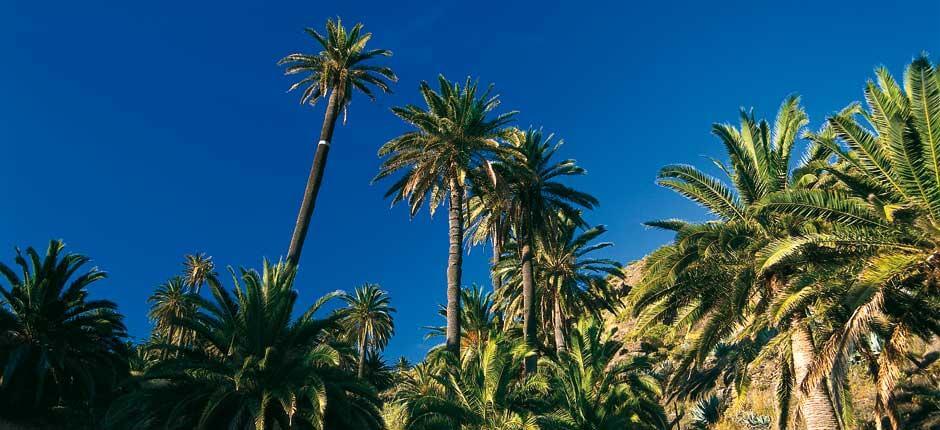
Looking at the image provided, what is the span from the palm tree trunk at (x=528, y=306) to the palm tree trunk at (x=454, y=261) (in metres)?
3.86

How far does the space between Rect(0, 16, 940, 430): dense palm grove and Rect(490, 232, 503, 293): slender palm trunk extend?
0.46 metres

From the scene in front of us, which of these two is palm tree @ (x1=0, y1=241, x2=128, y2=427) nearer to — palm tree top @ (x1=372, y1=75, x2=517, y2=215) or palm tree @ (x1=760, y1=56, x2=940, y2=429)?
palm tree top @ (x1=372, y1=75, x2=517, y2=215)

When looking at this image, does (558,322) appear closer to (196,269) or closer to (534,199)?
(534,199)

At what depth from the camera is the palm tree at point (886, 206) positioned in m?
12.8

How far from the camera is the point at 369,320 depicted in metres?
53.5

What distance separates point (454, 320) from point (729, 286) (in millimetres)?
12289

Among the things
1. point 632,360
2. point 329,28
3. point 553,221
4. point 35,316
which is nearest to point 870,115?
point 632,360

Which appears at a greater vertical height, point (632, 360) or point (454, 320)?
point (454, 320)

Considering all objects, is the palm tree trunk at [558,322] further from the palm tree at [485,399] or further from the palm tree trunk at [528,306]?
the palm tree at [485,399]

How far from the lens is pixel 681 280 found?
19281 millimetres

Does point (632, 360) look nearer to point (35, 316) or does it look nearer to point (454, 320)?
point (454, 320)

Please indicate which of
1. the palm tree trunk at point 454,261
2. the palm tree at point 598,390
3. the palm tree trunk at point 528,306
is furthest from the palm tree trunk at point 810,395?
the palm tree trunk at point 454,261

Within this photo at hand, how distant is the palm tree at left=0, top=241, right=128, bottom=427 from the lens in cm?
2433

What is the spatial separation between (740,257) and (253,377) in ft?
52.0
